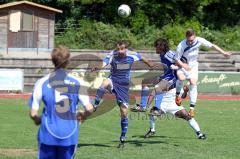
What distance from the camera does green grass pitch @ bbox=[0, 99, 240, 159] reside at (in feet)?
38.1

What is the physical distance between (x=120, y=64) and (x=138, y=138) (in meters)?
2.04

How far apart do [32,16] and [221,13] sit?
14752mm

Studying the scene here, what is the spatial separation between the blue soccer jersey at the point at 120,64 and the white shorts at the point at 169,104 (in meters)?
1.33

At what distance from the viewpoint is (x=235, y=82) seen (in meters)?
31.2

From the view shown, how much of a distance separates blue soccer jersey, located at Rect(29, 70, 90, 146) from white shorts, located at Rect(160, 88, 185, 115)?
6.76m

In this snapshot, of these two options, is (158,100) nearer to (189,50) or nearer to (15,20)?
(189,50)

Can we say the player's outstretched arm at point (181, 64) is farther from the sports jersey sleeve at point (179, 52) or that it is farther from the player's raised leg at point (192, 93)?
the player's raised leg at point (192, 93)

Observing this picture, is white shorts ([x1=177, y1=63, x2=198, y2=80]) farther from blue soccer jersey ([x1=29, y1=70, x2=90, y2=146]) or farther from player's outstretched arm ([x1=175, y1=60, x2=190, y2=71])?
blue soccer jersey ([x1=29, y1=70, x2=90, y2=146])

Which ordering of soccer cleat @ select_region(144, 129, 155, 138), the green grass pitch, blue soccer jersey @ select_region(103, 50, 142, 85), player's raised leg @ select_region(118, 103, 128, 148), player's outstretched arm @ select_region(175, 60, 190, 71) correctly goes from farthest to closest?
soccer cleat @ select_region(144, 129, 155, 138)
player's outstretched arm @ select_region(175, 60, 190, 71)
blue soccer jersey @ select_region(103, 50, 142, 85)
player's raised leg @ select_region(118, 103, 128, 148)
the green grass pitch

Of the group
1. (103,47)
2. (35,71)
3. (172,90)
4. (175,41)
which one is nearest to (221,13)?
(175,41)

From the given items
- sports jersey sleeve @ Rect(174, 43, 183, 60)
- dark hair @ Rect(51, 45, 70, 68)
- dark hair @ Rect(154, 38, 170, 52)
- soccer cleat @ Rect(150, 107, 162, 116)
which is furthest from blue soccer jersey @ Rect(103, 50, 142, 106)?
dark hair @ Rect(51, 45, 70, 68)

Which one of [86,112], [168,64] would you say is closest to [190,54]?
[168,64]

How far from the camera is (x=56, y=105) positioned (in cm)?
743

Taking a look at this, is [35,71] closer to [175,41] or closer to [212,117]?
[175,41]
